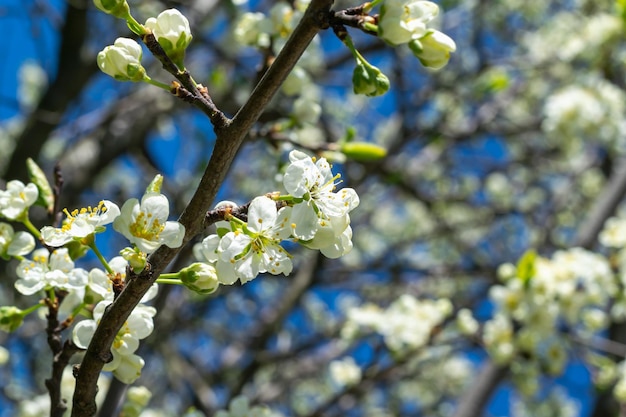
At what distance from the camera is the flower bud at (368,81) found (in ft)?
4.33

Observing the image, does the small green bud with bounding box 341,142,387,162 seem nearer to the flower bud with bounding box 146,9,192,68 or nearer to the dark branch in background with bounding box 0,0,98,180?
the flower bud with bounding box 146,9,192,68

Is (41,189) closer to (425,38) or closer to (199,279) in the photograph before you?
(199,279)

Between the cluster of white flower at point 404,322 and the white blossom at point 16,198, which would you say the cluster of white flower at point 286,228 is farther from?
the cluster of white flower at point 404,322

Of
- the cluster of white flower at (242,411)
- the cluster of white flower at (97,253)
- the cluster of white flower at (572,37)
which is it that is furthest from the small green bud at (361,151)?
the cluster of white flower at (572,37)

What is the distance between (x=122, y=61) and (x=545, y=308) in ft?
8.83

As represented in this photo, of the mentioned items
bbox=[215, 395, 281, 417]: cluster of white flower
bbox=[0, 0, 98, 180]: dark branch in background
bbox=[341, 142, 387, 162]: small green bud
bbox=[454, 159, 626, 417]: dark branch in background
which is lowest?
bbox=[454, 159, 626, 417]: dark branch in background

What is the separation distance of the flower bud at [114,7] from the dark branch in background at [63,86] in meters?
2.91

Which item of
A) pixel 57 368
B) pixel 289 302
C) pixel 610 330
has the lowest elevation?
pixel 610 330

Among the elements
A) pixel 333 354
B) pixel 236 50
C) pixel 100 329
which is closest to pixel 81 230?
pixel 100 329

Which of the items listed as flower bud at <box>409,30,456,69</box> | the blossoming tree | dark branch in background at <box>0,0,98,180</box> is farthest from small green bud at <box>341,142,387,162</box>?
dark branch in background at <box>0,0,98,180</box>

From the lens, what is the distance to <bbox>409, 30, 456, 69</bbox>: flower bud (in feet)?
4.38

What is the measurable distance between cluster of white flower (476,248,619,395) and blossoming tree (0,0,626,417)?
1cm

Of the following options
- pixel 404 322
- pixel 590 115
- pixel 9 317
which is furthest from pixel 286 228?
pixel 590 115

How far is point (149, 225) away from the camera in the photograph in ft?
3.71
